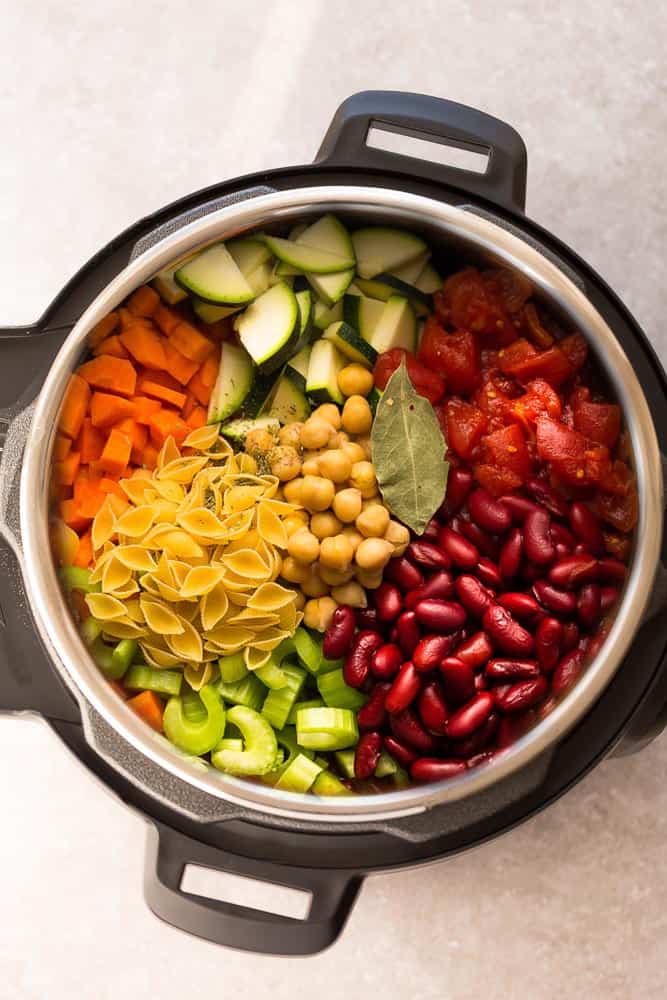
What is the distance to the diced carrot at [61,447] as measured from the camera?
1.51 meters

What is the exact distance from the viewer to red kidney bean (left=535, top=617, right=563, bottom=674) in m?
1.45

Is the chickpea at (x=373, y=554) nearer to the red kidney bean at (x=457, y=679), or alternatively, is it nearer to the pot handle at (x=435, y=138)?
the red kidney bean at (x=457, y=679)

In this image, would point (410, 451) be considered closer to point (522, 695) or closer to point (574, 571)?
point (574, 571)

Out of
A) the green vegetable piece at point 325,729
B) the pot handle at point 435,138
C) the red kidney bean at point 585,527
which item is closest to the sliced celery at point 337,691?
the green vegetable piece at point 325,729

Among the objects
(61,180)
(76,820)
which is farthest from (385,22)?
(76,820)

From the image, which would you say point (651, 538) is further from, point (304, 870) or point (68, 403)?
point (68, 403)

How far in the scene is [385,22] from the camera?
1.89 metres

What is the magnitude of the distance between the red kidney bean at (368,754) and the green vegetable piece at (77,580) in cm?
49

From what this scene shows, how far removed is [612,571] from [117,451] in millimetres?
812

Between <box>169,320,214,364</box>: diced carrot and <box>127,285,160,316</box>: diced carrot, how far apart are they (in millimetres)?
50

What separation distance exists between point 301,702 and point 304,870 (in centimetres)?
26

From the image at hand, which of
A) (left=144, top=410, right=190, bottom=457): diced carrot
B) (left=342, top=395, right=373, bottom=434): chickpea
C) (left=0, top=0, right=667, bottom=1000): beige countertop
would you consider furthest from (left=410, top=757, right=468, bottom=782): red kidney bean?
(left=144, top=410, right=190, bottom=457): diced carrot

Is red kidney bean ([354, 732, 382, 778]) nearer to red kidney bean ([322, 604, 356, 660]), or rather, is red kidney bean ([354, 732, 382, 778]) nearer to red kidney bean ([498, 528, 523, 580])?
red kidney bean ([322, 604, 356, 660])

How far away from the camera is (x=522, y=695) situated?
1438 mm
